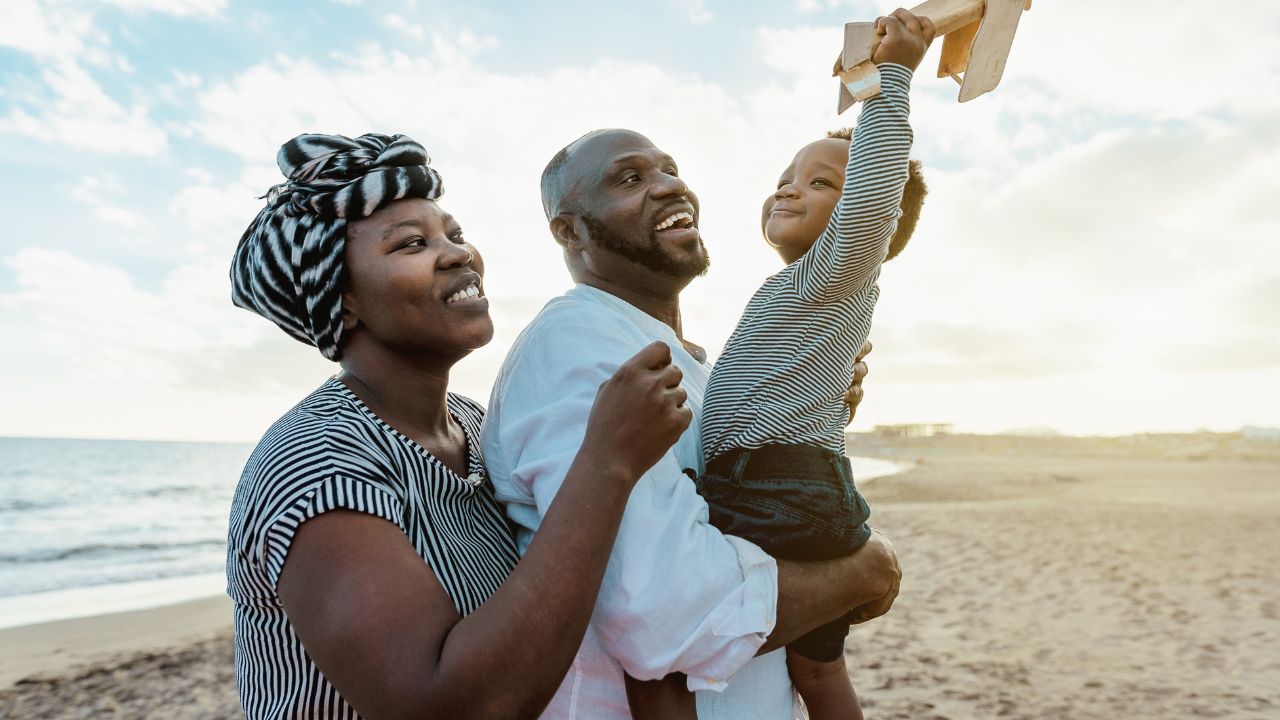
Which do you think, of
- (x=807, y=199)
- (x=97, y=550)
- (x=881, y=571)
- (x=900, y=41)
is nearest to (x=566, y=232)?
(x=807, y=199)

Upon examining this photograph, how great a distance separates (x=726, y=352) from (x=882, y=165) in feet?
2.25

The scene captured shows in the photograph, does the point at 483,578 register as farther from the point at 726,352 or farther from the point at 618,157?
the point at 618,157

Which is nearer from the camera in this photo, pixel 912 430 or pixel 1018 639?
pixel 1018 639

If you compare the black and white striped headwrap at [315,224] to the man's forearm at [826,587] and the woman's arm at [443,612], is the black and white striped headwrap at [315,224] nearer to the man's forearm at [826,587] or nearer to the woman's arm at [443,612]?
the woman's arm at [443,612]

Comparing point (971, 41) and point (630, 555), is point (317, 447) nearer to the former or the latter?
point (630, 555)

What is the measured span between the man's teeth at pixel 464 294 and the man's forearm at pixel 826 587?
3.29 feet

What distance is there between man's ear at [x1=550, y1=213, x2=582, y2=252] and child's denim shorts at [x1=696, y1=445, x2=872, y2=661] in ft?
2.80

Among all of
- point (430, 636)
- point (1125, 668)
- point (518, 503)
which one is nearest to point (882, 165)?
point (518, 503)

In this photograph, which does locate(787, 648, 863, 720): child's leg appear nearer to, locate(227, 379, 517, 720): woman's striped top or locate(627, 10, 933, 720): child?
locate(627, 10, 933, 720): child

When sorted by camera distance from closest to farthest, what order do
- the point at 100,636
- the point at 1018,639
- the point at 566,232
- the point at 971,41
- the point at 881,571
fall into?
the point at 881,571 → the point at 971,41 → the point at 566,232 → the point at 1018,639 → the point at 100,636

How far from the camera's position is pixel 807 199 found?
287 centimetres

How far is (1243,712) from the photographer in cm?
660

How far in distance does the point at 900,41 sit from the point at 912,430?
100m

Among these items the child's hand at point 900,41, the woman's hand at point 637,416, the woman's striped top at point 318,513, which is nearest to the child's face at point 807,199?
the child's hand at point 900,41
